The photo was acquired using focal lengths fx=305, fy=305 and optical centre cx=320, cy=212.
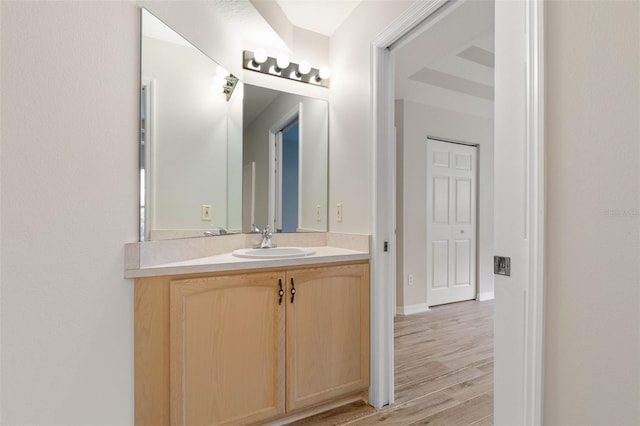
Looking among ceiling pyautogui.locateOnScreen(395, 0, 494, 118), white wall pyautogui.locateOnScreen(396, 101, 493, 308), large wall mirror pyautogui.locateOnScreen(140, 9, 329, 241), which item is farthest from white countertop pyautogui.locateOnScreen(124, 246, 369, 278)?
white wall pyautogui.locateOnScreen(396, 101, 493, 308)

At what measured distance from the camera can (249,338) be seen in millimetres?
1461

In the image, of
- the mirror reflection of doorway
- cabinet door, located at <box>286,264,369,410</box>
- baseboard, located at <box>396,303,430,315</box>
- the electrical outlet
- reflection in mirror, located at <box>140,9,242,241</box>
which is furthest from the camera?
baseboard, located at <box>396,303,430,315</box>

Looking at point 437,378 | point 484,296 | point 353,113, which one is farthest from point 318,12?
point 484,296

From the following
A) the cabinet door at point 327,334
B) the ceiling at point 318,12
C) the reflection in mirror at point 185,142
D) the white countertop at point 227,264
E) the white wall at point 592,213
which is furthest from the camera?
the ceiling at point 318,12

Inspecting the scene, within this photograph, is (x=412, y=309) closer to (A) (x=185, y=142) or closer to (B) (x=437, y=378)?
(B) (x=437, y=378)

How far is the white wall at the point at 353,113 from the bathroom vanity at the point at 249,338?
1.18 ft

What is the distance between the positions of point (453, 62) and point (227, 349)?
3.10 m

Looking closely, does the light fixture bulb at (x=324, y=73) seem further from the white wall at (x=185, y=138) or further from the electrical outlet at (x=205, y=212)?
the electrical outlet at (x=205, y=212)

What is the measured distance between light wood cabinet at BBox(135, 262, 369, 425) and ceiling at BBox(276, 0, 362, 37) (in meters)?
1.66

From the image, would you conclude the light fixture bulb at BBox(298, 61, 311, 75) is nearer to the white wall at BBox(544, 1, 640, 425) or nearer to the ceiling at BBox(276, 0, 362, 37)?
the ceiling at BBox(276, 0, 362, 37)

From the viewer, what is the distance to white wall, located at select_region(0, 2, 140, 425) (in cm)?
102

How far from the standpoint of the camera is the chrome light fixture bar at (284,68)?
2.06 meters

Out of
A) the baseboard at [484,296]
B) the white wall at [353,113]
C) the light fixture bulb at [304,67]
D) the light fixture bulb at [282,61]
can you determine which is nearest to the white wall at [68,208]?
the light fixture bulb at [282,61]

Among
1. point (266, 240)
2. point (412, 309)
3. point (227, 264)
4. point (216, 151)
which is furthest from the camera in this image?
point (412, 309)
